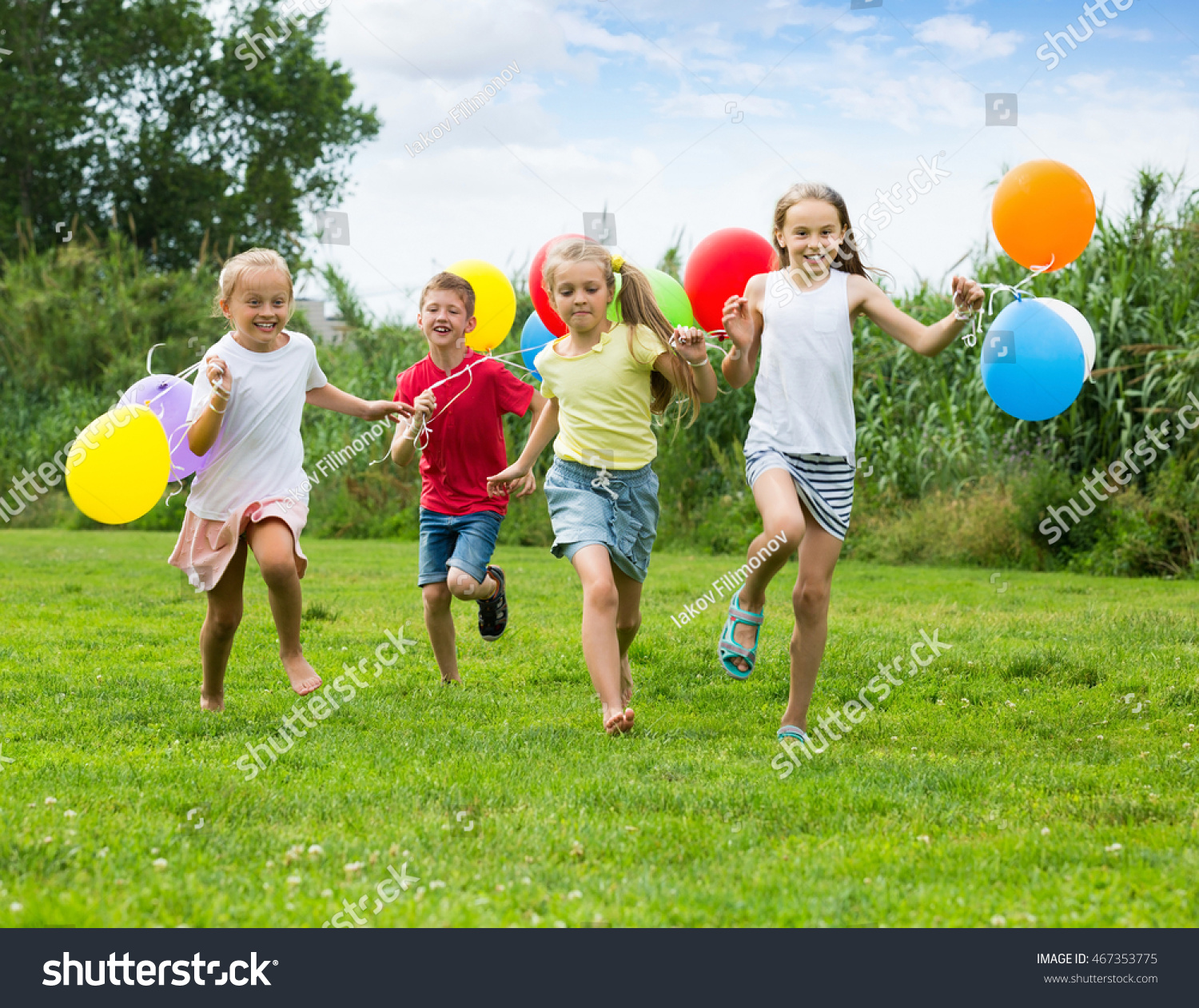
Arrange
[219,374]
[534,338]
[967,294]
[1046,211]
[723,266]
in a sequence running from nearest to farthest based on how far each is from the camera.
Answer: [967,294] < [219,374] < [1046,211] < [723,266] < [534,338]

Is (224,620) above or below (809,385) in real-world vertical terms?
below

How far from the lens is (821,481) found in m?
4.35

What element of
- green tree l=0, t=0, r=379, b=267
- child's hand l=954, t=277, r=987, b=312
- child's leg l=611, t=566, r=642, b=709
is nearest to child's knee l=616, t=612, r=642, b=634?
child's leg l=611, t=566, r=642, b=709

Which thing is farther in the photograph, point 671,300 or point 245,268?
point 671,300

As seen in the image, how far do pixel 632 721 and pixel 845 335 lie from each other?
164 cm

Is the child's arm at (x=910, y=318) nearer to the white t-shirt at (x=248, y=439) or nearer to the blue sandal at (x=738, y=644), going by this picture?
the blue sandal at (x=738, y=644)

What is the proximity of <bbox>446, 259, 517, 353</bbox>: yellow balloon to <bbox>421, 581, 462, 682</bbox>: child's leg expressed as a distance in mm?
1235

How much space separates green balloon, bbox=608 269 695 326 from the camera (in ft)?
17.4

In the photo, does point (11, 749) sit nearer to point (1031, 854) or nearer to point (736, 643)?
point (736, 643)

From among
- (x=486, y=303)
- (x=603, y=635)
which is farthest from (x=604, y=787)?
(x=486, y=303)

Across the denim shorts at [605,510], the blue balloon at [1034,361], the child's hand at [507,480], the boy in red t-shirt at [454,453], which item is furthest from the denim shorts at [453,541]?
the blue balloon at [1034,361]

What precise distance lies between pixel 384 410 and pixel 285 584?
0.87 meters

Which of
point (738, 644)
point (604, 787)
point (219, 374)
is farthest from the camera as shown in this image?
point (738, 644)

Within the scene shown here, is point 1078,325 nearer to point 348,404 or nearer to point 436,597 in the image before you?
point 436,597
